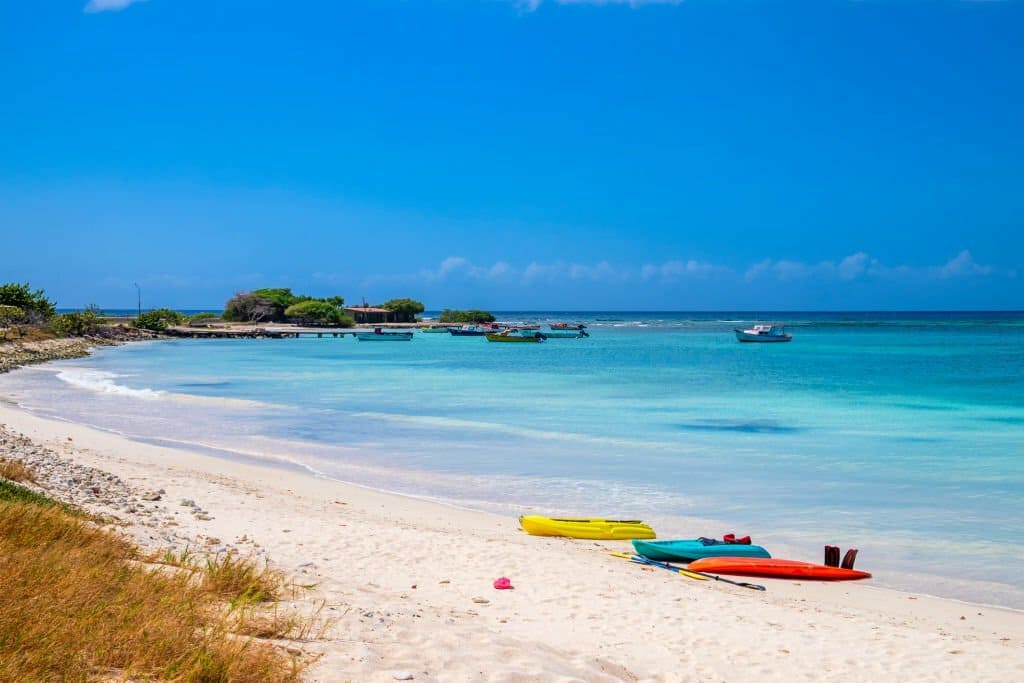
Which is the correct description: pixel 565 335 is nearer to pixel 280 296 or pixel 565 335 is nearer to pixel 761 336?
pixel 761 336

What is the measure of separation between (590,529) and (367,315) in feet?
327

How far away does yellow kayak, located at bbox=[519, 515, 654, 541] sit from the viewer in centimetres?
1016

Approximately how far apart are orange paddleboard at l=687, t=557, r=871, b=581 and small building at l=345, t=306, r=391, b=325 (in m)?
100

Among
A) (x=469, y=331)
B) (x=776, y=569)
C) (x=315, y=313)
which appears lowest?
(x=776, y=569)

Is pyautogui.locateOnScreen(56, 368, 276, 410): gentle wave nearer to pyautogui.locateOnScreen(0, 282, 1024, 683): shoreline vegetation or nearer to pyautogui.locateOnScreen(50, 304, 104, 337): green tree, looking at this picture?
pyautogui.locateOnScreen(0, 282, 1024, 683): shoreline vegetation

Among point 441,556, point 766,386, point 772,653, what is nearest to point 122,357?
point 766,386

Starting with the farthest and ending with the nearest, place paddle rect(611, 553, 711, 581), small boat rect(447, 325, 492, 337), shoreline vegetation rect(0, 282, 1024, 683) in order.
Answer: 1. small boat rect(447, 325, 492, 337)
2. paddle rect(611, 553, 711, 581)
3. shoreline vegetation rect(0, 282, 1024, 683)

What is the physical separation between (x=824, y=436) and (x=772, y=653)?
49.6 feet

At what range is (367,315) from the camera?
108m

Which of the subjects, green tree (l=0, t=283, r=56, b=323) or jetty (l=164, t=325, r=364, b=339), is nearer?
green tree (l=0, t=283, r=56, b=323)

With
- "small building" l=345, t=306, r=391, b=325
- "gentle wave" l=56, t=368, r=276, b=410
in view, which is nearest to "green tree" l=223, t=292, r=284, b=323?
"small building" l=345, t=306, r=391, b=325

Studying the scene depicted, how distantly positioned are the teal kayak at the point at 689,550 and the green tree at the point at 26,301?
59598 millimetres

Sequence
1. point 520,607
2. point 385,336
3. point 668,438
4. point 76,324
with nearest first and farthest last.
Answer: point 520,607
point 668,438
point 76,324
point 385,336

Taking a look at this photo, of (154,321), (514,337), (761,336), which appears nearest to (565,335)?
(514,337)
